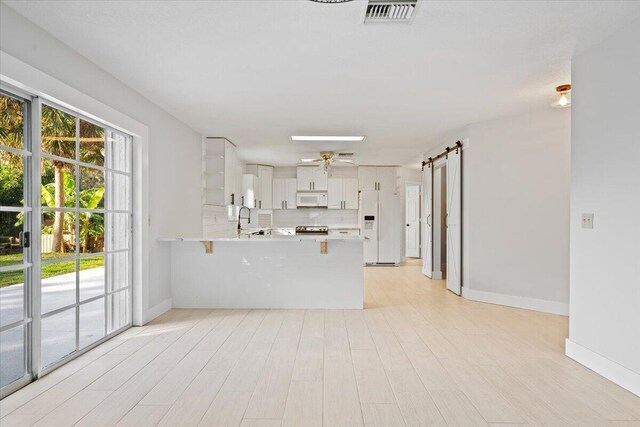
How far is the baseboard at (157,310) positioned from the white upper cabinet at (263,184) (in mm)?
4529

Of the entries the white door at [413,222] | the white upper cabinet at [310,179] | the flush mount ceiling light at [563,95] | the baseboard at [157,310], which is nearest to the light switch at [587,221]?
the flush mount ceiling light at [563,95]

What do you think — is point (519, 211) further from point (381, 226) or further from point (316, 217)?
point (316, 217)

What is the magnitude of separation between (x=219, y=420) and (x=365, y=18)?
2.49 meters

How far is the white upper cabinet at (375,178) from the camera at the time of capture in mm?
9844

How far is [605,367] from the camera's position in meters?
3.04

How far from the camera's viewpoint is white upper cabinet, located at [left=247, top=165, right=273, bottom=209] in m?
9.58

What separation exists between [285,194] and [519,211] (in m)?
5.53

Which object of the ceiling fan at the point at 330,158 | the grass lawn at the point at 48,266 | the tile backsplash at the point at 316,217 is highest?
the ceiling fan at the point at 330,158

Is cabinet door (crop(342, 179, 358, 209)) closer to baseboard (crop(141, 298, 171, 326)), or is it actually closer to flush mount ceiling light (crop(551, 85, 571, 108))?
baseboard (crop(141, 298, 171, 326))

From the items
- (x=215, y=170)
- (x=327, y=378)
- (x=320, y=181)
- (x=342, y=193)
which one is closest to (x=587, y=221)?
(x=327, y=378)

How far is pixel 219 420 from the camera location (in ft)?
7.66

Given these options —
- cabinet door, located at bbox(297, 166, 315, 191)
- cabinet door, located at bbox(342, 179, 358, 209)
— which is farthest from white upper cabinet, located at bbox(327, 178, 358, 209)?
cabinet door, located at bbox(297, 166, 315, 191)

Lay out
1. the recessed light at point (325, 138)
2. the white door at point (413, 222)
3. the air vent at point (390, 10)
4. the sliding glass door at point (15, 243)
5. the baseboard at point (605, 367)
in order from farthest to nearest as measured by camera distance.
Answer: the white door at point (413, 222) → the recessed light at point (325, 138) → the baseboard at point (605, 367) → the sliding glass door at point (15, 243) → the air vent at point (390, 10)

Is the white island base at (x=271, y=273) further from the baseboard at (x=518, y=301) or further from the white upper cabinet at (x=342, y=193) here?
the white upper cabinet at (x=342, y=193)
